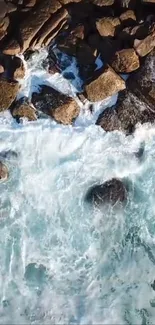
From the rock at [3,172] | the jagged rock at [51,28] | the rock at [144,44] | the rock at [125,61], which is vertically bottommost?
the rock at [3,172]

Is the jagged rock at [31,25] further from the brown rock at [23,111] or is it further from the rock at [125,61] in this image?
the rock at [125,61]

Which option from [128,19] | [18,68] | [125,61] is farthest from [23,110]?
[128,19]

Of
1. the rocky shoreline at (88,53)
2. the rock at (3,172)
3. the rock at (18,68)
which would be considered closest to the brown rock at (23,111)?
the rocky shoreline at (88,53)

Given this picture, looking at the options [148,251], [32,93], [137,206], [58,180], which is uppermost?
[32,93]

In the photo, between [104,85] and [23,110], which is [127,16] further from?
[23,110]

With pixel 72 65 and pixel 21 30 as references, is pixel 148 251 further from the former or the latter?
pixel 21 30

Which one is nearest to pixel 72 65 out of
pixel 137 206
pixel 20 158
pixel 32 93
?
pixel 32 93
